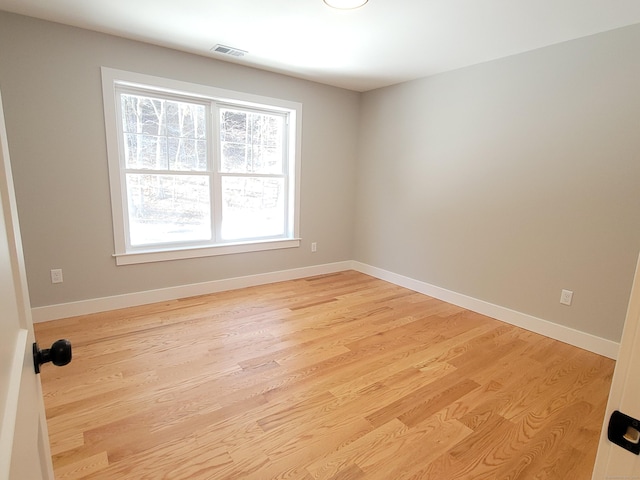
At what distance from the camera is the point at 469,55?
3.00 metres

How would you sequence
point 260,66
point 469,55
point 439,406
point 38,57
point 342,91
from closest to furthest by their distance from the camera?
point 439,406 → point 38,57 → point 469,55 → point 260,66 → point 342,91

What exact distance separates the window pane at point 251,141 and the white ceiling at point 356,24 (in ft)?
2.25

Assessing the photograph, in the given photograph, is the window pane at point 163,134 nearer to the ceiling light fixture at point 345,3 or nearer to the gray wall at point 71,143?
the gray wall at point 71,143

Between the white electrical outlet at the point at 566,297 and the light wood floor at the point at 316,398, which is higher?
the white electrical outlet at the point at 566,297

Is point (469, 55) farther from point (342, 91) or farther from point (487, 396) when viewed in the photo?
point (487, 396)

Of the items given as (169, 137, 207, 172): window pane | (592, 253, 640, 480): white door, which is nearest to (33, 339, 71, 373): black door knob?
(592, 253, 640, 480): white door

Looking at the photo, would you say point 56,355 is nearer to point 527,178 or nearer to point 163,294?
point 163,294

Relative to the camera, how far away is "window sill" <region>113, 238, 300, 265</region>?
3195 mm

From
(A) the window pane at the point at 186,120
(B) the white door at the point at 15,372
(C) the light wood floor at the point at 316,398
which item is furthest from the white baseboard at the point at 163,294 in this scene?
(B) the white door at the point at 15,372

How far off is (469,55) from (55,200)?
3.90 metres

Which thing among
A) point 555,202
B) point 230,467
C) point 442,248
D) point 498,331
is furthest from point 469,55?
point 230,467

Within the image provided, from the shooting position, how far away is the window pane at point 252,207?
382 cm

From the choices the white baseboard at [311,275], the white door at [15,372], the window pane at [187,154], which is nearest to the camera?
the white door at [15,372]

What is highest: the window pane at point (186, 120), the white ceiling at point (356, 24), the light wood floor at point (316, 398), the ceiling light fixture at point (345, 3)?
the white ceiling at point (356, 24)
